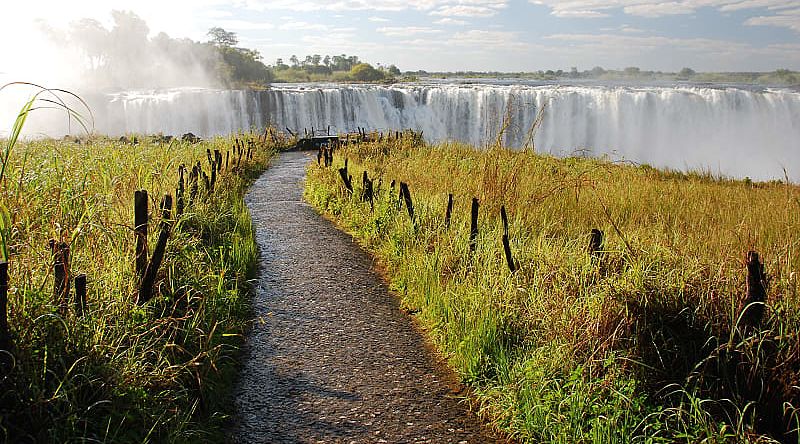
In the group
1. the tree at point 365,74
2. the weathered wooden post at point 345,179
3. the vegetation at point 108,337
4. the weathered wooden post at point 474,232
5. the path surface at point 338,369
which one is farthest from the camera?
the tree at point 365,74

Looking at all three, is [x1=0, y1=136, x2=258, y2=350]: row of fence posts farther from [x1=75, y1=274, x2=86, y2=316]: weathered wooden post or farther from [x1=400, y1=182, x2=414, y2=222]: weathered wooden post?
[x1=400, y1=182, x2=414, y2=222]: weathered wooden post

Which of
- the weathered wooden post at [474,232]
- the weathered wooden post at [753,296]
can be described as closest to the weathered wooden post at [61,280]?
the weathered wooden post at [474,232]

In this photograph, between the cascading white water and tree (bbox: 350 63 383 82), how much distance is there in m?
29.2

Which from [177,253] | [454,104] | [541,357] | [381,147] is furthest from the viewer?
[454,104]

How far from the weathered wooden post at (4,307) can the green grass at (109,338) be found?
81 millimetres

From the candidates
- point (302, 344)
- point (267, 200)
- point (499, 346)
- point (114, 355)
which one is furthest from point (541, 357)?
point (267, 200)

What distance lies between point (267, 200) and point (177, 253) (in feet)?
21.3

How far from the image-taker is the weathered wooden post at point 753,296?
3.54m

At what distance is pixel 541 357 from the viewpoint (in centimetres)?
402

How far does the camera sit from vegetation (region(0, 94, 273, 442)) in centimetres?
304

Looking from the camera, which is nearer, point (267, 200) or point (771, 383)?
point (771, 383)

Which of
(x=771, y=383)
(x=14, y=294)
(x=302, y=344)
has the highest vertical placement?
(x=14, y=294)

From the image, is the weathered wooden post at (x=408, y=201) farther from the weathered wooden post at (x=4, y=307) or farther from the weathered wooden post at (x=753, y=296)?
the weathered wooden post at (x=4, y=307)

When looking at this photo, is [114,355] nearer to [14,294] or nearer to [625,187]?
[14,294]
